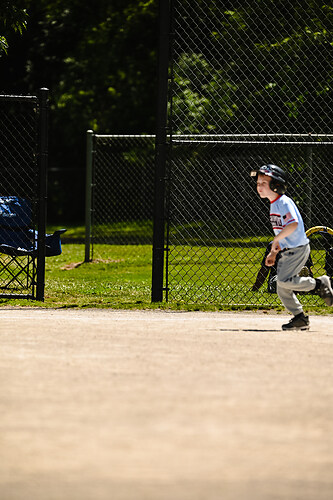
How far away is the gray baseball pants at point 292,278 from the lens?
306 inches

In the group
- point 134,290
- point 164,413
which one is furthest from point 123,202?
point 164,413

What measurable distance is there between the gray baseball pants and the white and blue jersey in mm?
55

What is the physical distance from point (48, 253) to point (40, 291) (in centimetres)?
137

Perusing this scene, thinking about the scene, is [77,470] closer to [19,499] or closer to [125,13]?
[19,499]

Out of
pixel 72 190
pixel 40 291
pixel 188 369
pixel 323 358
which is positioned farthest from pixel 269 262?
pixel 72 190

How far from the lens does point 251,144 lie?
29.6 feet

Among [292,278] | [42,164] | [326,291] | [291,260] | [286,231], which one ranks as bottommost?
[326,291]

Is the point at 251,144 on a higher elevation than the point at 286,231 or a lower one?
higher

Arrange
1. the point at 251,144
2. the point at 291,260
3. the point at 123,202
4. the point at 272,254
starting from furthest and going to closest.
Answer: the point at 123,202 → the point at 251,144 → the point at 291,260 → the point at 272,254

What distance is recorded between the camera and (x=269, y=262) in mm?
7730

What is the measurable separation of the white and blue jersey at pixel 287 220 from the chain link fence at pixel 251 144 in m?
1.09

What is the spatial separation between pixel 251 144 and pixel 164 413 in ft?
14.5

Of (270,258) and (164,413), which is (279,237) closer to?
(270,258)

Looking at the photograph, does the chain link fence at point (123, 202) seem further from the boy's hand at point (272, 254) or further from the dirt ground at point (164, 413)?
the dirt ground at point (164, 413)
